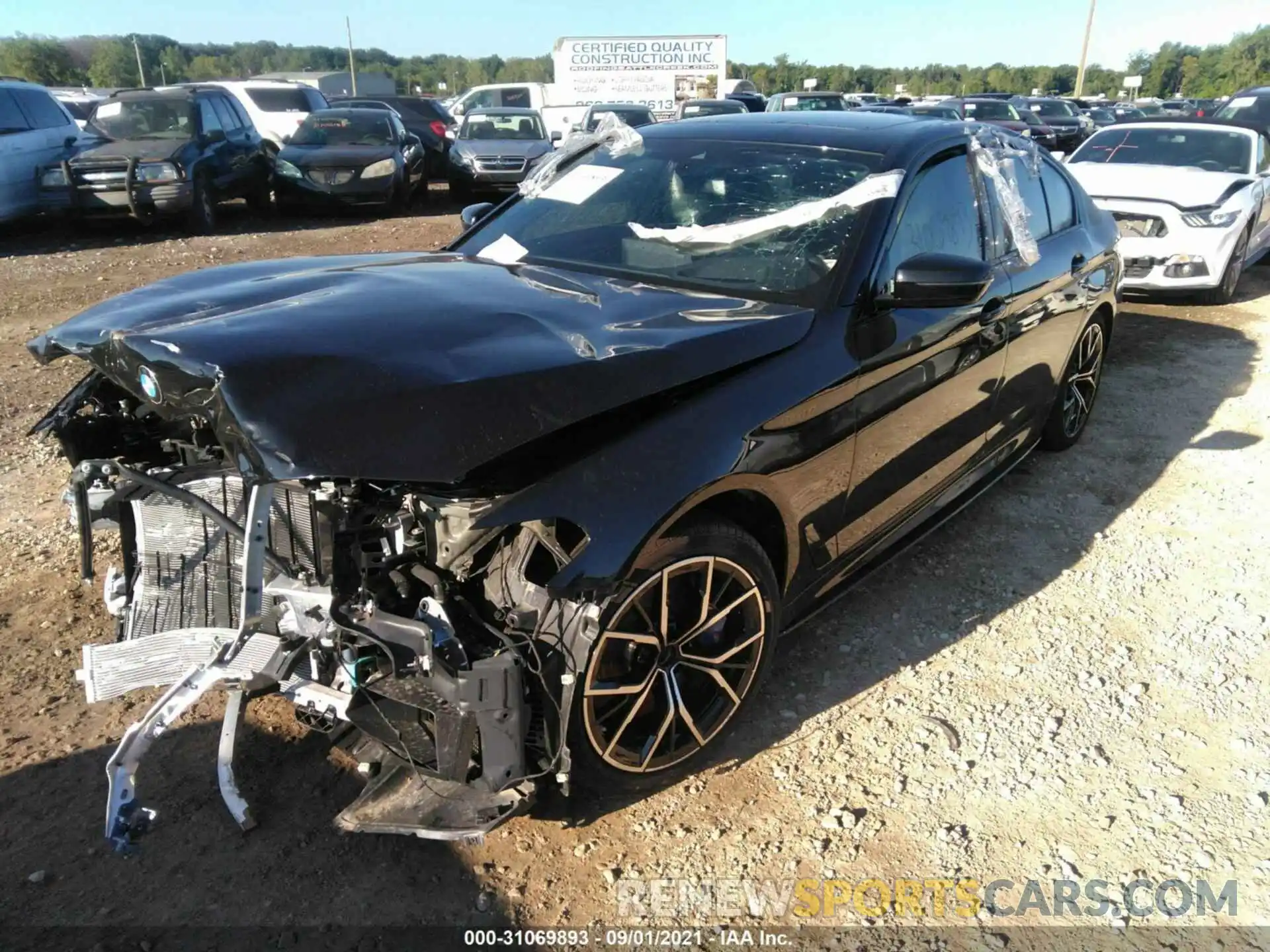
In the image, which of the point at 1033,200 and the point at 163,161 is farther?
the point at 163,161

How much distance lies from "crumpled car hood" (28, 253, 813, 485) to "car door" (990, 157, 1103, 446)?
5.08ft

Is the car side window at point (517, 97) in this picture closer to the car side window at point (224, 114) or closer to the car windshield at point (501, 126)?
the car windshield at point (501, 126)

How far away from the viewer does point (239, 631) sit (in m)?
2.13

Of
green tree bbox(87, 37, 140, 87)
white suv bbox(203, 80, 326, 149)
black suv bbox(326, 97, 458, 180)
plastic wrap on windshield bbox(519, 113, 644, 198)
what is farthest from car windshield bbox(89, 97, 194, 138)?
green tree bbox(87, 37, 140, 87)

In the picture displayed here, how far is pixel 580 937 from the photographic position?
222 cm

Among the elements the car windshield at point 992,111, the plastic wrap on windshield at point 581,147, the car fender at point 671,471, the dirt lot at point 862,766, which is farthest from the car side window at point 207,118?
the car windshield at point 992,111

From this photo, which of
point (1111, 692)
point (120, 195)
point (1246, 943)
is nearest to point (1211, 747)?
point (1111, 692)

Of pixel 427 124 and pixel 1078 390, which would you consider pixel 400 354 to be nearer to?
pixel 1078 390

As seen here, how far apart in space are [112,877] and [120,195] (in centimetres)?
1023

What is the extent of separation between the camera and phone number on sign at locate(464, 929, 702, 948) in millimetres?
2205

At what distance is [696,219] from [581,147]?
3.45 ft

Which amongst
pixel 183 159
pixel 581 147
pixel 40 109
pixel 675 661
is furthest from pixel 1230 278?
pixel 40 109

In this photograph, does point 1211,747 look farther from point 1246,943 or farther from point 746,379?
point 746,379

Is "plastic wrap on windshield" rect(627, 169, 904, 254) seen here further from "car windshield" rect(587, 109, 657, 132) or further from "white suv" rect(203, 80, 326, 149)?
"white suv" rect(203, 80, 326, 149)
